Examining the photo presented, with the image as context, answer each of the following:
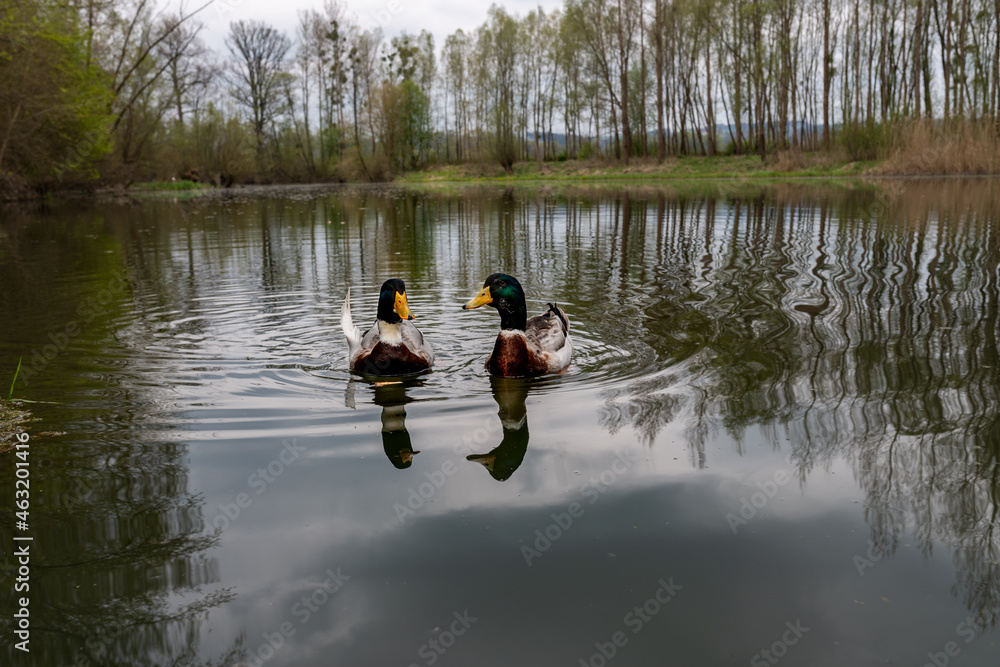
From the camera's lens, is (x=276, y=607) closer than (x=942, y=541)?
Yes

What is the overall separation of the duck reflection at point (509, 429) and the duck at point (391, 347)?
699 mm

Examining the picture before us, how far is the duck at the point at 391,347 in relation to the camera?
233 inches

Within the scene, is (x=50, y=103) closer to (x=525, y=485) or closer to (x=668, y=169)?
(x=525, y=485)

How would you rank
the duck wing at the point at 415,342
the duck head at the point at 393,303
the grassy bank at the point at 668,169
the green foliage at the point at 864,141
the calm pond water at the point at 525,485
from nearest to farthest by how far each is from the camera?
the calm pond water at the point at 525,485, the duck head at the point at 393,303, the duck wing at the point at 415,342, the green foliage at the point at 864,141, the grassy bank at the point at 668,169

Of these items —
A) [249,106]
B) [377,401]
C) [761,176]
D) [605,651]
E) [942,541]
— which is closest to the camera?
[605,651]

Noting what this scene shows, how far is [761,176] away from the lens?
40.6 metres

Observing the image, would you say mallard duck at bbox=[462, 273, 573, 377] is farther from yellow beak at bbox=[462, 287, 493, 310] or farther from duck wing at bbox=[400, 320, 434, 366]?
duck wing at bbox=[400, 320, 434, 366]

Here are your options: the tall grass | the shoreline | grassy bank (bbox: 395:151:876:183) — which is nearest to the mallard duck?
the shoreline

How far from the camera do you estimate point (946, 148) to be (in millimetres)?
28828

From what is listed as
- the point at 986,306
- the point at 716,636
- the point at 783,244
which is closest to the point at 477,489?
the point at 716,636

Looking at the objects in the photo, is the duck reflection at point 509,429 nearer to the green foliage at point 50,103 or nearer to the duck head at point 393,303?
the duck head at point 393,303

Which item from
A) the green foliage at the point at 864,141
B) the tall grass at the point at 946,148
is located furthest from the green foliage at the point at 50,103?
the green foliage at the point at 864,141

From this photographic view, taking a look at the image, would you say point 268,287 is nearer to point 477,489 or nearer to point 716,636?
point 477,489

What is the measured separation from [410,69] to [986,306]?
65.3 metres
